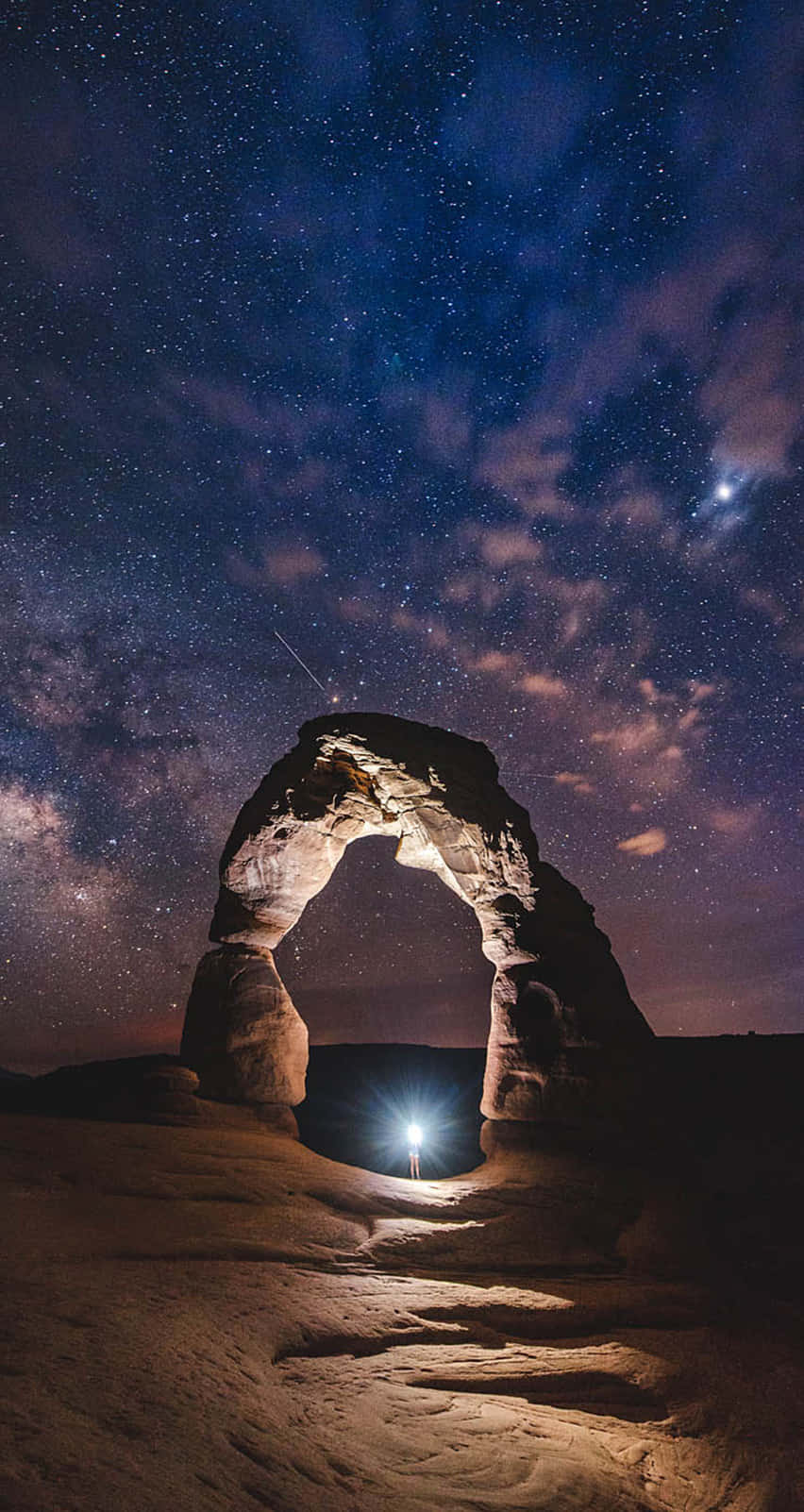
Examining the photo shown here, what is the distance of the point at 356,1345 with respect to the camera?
5234 millimetres

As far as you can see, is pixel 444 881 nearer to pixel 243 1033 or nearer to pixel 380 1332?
pixel 243 1033

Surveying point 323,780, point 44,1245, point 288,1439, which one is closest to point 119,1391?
point 288,1439

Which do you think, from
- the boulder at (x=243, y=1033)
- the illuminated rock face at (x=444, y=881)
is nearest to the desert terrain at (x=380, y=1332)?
the boulder at (x=243, y=1033)

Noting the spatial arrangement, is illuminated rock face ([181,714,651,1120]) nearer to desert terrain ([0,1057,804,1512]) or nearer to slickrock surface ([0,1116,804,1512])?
desert terrain ([0,1057,804,1512])

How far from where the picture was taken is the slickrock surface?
9.88 ft

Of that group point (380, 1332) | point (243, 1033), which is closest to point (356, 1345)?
point (380, 1332)

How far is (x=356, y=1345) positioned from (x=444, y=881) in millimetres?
10578

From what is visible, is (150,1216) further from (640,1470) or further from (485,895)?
(485,895)

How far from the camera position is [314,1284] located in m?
6.20

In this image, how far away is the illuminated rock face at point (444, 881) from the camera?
12.4 metres

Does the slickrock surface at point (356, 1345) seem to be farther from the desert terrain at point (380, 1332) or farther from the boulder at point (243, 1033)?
the boulder at point (243, 1033)

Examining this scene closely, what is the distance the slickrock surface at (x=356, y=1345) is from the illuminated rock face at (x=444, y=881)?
2.52 m

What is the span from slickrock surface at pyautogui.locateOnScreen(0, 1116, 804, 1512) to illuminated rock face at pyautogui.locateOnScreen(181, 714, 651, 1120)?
8.28 feet

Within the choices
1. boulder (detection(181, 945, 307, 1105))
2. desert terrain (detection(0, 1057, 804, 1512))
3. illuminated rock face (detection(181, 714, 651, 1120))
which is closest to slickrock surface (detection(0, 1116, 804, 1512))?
desert terrain (detection(0, 1057, 804, 1512))
